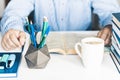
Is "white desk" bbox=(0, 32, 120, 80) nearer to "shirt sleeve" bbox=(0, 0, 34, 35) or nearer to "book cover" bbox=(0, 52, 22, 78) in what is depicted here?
"book cover" bbox=(0, 52, 22, 78)

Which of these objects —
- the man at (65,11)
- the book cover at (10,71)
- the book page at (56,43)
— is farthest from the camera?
the man at (65,11)

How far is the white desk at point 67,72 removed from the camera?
938 mm

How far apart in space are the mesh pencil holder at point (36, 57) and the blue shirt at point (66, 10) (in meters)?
0.49

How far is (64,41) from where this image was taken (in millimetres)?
1198

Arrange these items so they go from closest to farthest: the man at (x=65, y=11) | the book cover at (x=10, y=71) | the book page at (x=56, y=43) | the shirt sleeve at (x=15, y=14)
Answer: the book cover at (x=10, y=71), the book page at (x=56, y=43), the shirt sleeve at (x=15, y=14), the man at (x=65, y=11)

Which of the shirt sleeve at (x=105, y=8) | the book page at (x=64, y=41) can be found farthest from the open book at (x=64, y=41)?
the shirt sleeve at (x=105, y=8)

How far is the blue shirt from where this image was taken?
1.48 meters

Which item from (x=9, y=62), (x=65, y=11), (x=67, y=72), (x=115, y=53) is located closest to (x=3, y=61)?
(x=9, y=62)

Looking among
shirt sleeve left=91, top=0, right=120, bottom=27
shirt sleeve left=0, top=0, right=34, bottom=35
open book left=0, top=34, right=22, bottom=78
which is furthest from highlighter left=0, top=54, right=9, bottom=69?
shirt sleeve left=91, top=0, right=120, bottom=27

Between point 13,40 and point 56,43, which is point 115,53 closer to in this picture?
point 56,43

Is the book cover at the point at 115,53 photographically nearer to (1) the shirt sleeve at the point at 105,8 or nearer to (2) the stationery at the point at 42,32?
(2) the stationery at the point at 42,32

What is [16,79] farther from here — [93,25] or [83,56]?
[93,25]

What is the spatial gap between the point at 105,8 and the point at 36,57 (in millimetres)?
668

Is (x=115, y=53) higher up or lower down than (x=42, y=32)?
lower down
